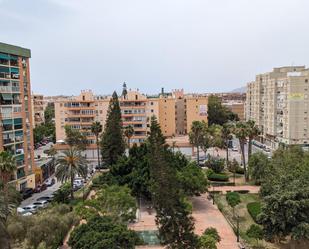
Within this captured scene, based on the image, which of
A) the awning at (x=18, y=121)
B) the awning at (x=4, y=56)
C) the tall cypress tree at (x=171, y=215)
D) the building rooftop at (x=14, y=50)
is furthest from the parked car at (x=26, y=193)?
the tall cypress tree at (x=171, y=215)

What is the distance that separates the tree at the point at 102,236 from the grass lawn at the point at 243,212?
1182 centimetres

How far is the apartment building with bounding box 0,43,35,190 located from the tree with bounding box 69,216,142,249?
2300 centimetres

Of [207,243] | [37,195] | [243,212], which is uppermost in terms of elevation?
[207,243]

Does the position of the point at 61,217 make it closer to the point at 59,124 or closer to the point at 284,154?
the point at 284,154

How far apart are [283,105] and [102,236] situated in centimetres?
5975

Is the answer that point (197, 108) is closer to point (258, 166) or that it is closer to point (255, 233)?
point (258, 166)

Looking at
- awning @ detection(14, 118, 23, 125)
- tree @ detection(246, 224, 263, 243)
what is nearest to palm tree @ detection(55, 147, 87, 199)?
awning @ detection(14, 118, 23, 125)

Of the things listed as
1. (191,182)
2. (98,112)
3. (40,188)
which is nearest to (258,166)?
(191,182)

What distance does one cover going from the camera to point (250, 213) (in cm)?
3616

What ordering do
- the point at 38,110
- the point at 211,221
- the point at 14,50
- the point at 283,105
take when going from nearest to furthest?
the point at 211,221 < the point at 14,50 < the point at 283,105 < the point at 38,110

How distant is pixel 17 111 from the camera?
147ft

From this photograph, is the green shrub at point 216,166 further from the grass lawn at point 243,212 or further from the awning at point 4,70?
the awning at point 4,70

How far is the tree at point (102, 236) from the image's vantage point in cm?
2151

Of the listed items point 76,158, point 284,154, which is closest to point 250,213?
point 284,154
